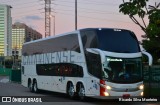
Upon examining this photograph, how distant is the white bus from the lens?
63.7 feet

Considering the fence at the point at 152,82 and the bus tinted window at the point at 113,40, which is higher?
the bus tinted window at the point at 113,40

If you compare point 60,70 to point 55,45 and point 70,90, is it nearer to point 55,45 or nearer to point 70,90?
point 55,45

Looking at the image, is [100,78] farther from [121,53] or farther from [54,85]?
[54,85]

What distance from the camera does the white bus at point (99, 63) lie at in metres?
19.4

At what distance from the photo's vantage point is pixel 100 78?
64.1 feet

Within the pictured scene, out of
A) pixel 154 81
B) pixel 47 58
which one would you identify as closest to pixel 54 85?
pixel 47 58

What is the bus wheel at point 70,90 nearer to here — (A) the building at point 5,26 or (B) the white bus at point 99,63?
(B) the white bus at point 99,63

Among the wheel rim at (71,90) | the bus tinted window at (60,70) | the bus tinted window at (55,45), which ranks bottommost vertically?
the wheel rim at (71,90)

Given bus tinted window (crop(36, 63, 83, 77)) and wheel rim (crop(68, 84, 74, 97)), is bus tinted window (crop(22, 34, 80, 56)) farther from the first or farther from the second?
wheel rim (crop(68, 84, 74, 97))

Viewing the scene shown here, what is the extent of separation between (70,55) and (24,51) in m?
10.1

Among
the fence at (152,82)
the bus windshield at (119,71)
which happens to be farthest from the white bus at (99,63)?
the fence at (152,82)

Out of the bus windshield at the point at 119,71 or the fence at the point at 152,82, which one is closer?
the bus windshield at the point at 119,71

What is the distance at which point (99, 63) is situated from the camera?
1962 centimetres

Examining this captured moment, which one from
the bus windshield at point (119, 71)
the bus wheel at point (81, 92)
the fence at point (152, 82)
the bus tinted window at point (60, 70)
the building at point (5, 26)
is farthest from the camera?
the building at point (5, 26)
